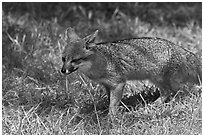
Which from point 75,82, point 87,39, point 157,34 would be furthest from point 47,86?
point 157,34

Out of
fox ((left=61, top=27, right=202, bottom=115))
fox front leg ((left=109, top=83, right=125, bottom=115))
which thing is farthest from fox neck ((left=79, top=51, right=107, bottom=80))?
Answer: fox front leg ((left=109, top=83, right=125, bottom=115))

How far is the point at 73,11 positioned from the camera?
8867 millimetres

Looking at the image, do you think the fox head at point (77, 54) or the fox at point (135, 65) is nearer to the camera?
the fox head at point (77, 54)

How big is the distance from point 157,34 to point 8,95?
9.67ft

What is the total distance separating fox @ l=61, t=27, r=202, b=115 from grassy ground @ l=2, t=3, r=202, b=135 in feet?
0.56

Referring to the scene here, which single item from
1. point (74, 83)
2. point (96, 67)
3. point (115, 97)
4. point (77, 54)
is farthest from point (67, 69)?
point (74, 83)

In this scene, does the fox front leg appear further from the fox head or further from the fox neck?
the fox head

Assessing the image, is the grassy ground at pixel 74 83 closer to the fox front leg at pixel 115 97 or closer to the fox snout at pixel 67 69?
the fox front leg at pixel 115 97

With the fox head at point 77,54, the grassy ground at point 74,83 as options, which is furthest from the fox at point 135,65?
the grassy ground at point 74,83

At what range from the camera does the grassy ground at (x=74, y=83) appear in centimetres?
476

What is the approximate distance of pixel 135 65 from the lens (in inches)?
213

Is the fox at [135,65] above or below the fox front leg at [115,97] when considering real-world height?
above

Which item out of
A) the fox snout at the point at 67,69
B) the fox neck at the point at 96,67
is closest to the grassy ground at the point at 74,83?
the fox neck at the point at 96,67

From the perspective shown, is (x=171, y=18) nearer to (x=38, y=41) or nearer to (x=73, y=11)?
(x=73, y=11)
